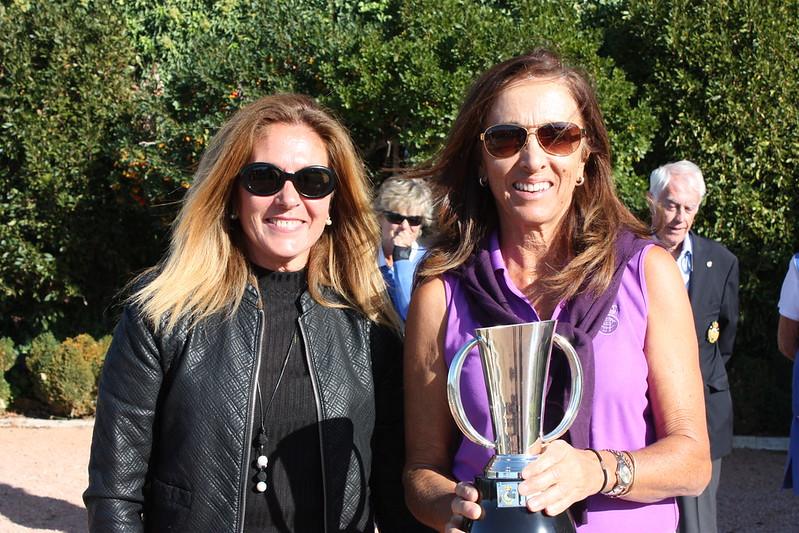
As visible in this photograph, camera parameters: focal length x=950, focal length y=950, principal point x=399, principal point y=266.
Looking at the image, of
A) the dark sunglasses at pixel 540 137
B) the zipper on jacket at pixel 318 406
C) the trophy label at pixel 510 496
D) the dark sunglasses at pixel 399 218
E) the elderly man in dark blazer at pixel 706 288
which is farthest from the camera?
the dark sunglasses at pixel 399 218

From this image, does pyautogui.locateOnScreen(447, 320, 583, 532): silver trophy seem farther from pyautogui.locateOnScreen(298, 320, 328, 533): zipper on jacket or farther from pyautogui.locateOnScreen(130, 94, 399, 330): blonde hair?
pyautogui.locateOnScreen(130, 94, 399, 330): blonde hair

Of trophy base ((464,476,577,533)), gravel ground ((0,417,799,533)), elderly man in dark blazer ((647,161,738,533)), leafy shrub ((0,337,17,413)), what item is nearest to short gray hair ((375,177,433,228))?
elderly man in dark blazer ((647,161,738,533))

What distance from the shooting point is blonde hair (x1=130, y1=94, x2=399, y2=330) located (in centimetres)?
245

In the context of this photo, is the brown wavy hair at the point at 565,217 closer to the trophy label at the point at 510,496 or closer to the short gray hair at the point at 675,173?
the trophy label at the point at 510,496

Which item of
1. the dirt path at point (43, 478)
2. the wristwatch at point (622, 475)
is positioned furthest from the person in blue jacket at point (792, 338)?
the dirt path at point (43, 478)

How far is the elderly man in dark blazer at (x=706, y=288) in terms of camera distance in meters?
4.81

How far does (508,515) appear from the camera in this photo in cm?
184

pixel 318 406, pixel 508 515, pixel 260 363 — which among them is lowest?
Result: pixel 508 515

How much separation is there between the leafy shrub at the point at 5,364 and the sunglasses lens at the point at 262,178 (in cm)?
898

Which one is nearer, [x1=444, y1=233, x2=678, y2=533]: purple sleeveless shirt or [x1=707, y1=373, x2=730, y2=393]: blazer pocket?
[x1=444, y1=233, x2=678, y2=533]: purple sleeveless shirt

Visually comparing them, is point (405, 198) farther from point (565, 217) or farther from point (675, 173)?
point (565, 217)

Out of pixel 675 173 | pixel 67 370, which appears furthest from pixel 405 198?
pixel 67 370

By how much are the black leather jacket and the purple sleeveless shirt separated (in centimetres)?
31

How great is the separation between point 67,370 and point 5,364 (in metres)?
1.09
